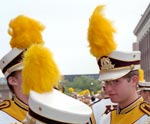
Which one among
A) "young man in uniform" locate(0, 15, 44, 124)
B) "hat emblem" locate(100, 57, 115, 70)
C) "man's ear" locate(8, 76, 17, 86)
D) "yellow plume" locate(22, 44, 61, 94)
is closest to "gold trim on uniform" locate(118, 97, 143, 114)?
"hat emblem" locate(100, 57, 115, 70)

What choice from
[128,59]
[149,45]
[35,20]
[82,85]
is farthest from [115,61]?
[82,85]

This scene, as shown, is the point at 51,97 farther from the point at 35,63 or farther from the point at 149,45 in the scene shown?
the point at 149,45

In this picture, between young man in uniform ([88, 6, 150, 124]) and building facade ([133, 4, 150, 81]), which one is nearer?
young man in uniform ([88, 6, 150, 124])

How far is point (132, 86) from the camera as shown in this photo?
4508mm

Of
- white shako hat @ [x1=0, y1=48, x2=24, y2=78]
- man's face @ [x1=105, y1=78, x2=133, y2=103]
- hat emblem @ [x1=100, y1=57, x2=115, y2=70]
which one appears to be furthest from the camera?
hat emblem @ [x1=100, y1=57, x2=115, y2=70]

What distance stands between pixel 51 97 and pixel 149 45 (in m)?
57.3

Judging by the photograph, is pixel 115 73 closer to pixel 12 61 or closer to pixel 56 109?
pixel 12 61

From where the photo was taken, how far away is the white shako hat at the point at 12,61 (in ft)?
15.2

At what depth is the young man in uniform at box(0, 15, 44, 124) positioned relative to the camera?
4.61 meters

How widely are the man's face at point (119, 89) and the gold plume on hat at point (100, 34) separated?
1.03ft

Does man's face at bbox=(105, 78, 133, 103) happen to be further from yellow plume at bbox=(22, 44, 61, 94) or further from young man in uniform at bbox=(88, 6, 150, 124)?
yellow plume at bbox=(22, 44, 61, 94)

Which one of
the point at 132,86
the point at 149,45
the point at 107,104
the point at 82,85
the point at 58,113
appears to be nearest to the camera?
the point at 58,113

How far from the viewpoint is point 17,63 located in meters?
4.65

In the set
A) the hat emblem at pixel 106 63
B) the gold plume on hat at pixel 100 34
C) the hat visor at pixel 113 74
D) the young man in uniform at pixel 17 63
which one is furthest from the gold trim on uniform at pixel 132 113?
the young man in uniform at pixel 17 63
